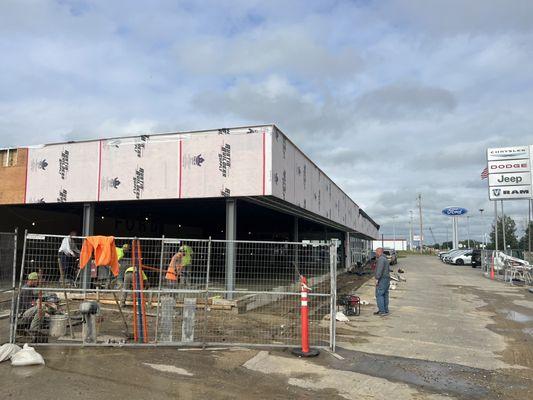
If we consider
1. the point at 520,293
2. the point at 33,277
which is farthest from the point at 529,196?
the point at 33,277

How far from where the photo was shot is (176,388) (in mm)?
6137

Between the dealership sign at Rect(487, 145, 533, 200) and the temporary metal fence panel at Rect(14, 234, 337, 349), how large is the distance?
1972 cm

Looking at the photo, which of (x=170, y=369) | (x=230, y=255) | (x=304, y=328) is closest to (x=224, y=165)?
(x=230, y=255)

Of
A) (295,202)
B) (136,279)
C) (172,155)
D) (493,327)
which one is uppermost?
(172,155)

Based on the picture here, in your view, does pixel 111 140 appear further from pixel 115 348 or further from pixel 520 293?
pixel 520 293

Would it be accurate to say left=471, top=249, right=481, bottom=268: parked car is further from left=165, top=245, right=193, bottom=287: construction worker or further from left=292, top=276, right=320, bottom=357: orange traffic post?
left=292, top=276, right=320, bottom=357: orange traffic post

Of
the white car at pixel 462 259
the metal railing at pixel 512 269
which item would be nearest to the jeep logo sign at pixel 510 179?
the metal railing at pixel 512 269

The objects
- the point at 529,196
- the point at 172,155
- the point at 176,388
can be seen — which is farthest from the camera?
the point at 529,196

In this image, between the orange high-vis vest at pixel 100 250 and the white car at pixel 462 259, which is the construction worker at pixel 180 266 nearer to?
the orange high-vis vest at pixel 100 250

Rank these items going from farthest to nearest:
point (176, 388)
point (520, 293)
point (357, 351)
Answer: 1. point (520, 293)
2. point (357, 351)
3. point (176, 388)

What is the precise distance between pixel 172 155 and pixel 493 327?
10.2 meters

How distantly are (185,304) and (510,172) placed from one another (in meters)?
28.3

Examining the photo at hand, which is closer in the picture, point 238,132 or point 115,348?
point 115,348

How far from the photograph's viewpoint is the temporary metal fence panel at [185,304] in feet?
27.3
